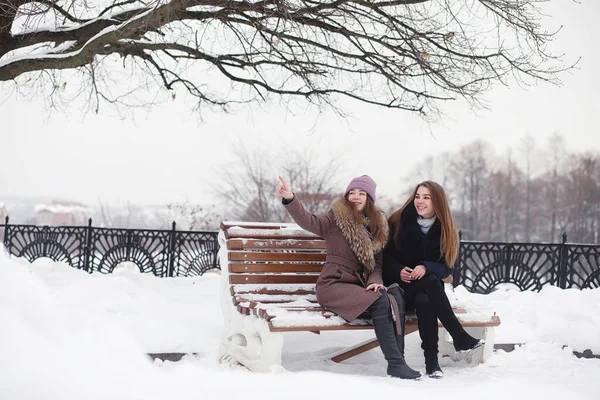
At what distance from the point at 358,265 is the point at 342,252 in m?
0.17

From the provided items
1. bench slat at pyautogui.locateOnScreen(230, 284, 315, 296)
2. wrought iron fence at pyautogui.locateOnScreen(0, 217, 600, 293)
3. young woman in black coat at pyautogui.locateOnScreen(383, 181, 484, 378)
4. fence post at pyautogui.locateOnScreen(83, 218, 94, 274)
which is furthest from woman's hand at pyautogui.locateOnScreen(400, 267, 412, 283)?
fence post at pyautogui.locateOnScreen(83, 218, 94, 274)

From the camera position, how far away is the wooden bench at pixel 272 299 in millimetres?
4746

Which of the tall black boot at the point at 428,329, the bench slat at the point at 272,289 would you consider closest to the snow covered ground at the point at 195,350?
the tall black boot at the point at 428,329

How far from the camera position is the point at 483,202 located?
48.5 metres

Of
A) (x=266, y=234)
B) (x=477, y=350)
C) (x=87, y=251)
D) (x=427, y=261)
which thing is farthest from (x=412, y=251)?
(x=87, y=251)

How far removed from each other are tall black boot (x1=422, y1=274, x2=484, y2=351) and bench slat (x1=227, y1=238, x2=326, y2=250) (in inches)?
49.9

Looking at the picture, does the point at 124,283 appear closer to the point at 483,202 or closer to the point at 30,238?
the point at 30,238

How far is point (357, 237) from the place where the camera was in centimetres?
520

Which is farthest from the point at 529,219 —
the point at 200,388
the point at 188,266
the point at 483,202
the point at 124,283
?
the point at 200,388

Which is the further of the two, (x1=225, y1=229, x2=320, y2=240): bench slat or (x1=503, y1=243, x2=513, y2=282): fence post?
(x1=503, y1=243, x2=513, y2=282): fence post

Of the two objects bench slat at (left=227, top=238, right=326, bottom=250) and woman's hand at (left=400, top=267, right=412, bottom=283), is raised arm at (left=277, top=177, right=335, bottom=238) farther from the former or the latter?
woman's hand at (left=400, top=267, right=412, bottom=283)

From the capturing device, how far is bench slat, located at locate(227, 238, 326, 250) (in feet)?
18.7

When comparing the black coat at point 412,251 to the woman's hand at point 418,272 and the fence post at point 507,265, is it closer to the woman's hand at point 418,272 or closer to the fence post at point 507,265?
the woman's hand at point 418,272

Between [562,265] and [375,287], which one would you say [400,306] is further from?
[562,265]
